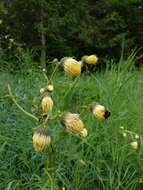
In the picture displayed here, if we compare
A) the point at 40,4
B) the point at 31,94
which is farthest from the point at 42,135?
the point at 40,4

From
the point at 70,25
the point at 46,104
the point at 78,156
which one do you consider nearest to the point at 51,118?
the point at 46,104

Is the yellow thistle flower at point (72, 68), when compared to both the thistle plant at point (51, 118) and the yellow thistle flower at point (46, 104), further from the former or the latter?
the yellow thistle flower at point (46, 104)

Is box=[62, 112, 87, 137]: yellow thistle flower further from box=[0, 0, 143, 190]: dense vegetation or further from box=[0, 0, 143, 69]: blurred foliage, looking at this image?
box=[0, 0, 143, 69]: blurred foliage

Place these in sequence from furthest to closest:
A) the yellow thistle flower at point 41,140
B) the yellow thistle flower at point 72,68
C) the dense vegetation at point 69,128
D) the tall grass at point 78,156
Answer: the tall grass at point 78,156 < the dense vegetation at point 69,128 < the yellow thistle flower at point 72,68 < the yellow thistle flower at point 41,140

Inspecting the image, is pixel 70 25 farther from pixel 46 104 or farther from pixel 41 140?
pixel 41 140

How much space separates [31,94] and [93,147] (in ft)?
3.10

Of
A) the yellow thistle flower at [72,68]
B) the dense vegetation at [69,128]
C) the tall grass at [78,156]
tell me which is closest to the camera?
the yellow thistle flower at [72,68]

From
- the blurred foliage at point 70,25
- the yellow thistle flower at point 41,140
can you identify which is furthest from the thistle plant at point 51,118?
the blurred foliage at point 70,25

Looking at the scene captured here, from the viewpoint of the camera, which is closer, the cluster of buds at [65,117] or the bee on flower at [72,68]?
the cluster of buds at [65,117]

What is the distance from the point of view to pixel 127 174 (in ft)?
10.2

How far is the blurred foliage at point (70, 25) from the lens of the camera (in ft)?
30.7

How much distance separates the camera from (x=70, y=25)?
9.60 metres

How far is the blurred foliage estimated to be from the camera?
30.7 feet

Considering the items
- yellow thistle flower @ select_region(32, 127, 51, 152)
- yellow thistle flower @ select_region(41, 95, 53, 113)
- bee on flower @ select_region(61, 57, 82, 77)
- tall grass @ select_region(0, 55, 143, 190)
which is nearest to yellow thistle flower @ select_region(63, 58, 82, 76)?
bee on flower @ select_region(61, 57, 82, 77)
